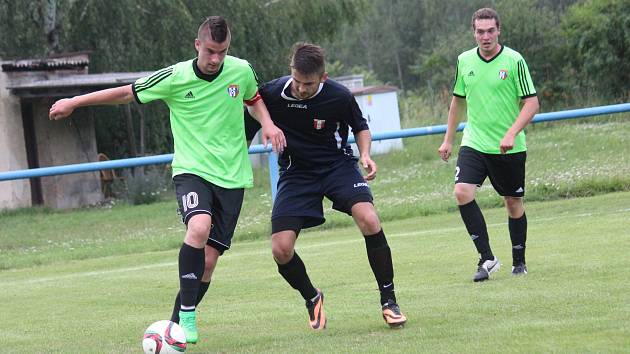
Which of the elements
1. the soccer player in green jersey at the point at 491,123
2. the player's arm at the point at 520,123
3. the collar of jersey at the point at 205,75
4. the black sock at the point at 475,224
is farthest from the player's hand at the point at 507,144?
the collar of jersey at the point at 205,75

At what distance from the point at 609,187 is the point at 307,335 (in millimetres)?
9916

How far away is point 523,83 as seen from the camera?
9.40 metres

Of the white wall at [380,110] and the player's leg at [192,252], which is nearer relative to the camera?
the player's leg at [192,252]

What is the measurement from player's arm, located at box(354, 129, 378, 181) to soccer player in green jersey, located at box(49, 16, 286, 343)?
0.59 m

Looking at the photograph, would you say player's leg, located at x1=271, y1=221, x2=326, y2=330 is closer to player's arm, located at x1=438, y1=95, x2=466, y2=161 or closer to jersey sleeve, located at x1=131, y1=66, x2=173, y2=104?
jersey sleeve, located at x1=131, y1=66, x2=173, y2=104

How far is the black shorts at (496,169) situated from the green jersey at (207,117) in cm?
273

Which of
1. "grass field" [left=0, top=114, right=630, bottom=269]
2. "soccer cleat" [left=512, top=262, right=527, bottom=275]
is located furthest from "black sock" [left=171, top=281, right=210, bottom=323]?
"grass field" [left=0, top=114, right=630, bottom=269]

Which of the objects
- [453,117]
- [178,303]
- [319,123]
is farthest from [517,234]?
[178,303]

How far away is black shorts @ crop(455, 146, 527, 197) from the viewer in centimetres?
951

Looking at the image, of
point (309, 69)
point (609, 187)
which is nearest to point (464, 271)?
point (309, 69)

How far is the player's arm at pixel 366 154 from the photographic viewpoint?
7.29 meters

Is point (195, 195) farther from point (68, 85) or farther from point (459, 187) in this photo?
point (68, 85)

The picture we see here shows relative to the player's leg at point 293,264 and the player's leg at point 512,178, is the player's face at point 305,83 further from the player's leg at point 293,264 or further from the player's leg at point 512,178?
the player's leg at point 512,178

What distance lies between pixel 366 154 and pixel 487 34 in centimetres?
248
